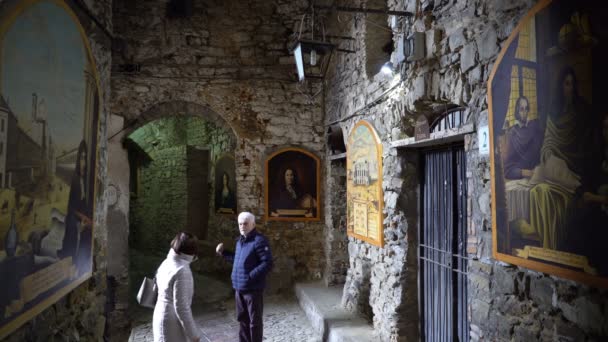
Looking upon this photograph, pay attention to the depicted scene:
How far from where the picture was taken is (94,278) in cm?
271

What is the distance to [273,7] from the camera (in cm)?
712

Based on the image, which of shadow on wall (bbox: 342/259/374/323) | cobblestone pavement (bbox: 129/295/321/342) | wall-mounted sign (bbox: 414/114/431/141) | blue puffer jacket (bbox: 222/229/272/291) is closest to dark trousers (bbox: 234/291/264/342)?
blue puffer jacket (bbox: 222/229/272/291)

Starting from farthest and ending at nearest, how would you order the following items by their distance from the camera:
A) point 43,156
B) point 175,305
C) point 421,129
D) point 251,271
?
point 251,271, point 421,129, point 175,305, point 43,156

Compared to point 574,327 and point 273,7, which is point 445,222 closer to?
point 574,327

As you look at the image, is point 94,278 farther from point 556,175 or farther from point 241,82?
point 241,82

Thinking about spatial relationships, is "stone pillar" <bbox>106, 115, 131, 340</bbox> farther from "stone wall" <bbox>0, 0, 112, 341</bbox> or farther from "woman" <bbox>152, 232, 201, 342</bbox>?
"woman" <bbox>152, 232, 201, 342</bbox>

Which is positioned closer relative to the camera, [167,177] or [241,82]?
[241,82]

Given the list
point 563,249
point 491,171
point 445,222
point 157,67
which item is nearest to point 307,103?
point 157,67

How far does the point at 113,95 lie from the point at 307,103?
316 centimetres

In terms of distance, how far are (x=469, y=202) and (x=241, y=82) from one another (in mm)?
4935

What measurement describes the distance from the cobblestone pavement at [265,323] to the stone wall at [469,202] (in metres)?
0.81

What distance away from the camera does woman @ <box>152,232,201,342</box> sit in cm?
287

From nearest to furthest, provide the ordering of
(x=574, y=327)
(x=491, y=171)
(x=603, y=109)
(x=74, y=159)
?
(x=603, y=109) < (x=574, y=327) < (x=74, y=159) < (x=491, y=171)

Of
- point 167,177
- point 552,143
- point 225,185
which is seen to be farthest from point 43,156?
point 167,177
